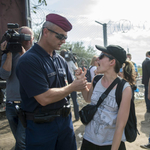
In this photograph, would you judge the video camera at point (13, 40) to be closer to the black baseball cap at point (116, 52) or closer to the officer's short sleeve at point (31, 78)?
the officer's short sleeve at point (31, 78)

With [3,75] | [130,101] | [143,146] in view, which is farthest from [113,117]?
[143,146]

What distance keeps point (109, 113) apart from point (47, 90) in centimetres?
69

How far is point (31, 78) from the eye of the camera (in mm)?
1684

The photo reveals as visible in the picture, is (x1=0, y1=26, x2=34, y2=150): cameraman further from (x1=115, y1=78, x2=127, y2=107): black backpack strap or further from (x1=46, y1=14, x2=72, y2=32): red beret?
(x1=115, y1=78, x2=127, y2=107): black backpack strap

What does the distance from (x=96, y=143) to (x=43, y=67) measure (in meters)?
0.97

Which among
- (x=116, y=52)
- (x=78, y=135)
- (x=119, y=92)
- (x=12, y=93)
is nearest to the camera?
(x=119, y=92)

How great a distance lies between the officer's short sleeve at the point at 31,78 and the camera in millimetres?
1678

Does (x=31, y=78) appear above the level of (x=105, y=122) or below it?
above

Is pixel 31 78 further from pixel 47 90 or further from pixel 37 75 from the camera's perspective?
pixel 47 90

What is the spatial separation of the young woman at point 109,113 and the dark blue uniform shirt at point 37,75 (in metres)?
0.28

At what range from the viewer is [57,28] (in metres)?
1.89

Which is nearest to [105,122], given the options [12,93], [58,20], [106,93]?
A: [106,93]

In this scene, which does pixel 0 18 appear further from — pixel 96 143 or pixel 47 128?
pixel 96 143

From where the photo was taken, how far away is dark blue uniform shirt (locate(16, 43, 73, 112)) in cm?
169
